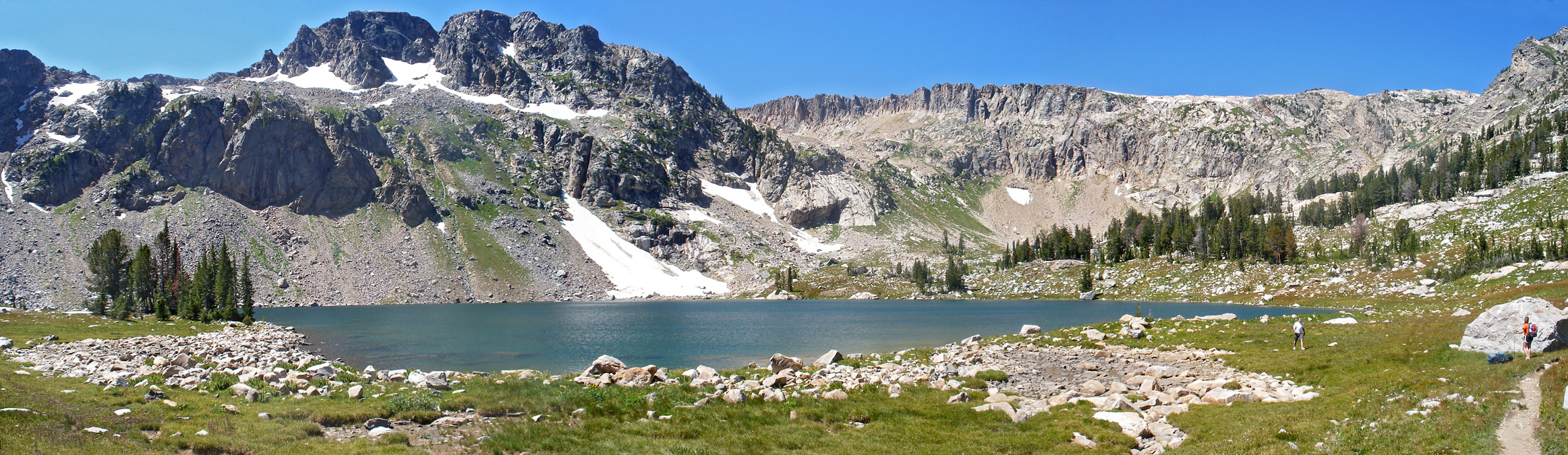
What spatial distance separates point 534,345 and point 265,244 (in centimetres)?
14056

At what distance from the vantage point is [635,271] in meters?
182

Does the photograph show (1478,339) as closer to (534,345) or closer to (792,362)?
(792,362)

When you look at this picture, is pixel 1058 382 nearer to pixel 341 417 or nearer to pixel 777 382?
pixel 777 382

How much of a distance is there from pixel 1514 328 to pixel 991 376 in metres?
15.4

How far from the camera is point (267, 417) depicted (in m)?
16.5

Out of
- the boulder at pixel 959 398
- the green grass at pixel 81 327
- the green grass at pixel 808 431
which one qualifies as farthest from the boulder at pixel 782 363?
the green grass at pixel 81 327

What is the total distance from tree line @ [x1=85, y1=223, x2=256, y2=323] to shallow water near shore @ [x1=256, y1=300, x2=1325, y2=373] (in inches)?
342

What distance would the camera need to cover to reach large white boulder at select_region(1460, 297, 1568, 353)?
1994 centimetres

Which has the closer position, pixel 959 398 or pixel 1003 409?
pixel 1003 409

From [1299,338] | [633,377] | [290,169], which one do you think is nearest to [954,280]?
[1299,338]

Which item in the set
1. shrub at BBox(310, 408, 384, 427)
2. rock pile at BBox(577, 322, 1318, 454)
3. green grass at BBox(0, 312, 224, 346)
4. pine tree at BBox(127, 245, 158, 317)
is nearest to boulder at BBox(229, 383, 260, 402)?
shrub at BBox(310, 408, 384, 427)

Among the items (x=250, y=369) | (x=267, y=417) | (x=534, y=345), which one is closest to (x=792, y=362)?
(x=267, y=417)

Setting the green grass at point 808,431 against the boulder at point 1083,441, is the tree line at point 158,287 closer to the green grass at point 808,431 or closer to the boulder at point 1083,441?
the green grass at point 808,431

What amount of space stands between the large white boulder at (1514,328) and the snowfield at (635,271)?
518 ft
